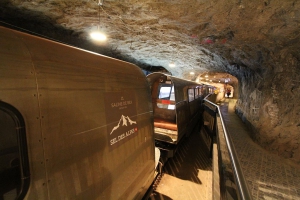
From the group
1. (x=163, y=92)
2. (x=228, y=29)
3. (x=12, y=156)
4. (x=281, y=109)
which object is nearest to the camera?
(x=12, y=156)

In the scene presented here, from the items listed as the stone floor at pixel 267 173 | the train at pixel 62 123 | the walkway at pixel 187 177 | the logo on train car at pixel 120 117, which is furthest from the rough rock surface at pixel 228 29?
the train at pixel 62 123

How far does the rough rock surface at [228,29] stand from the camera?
4.55 m

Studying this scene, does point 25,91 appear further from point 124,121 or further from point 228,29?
point 228,29

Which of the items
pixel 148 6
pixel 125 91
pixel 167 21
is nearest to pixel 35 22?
pixel 148 6

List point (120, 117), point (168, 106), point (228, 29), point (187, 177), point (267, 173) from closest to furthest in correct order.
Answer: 1. point (120, 117)
2. point (187, 177)
3. point (267, 173)
4. point (228, 29)
5. point (168, 106)

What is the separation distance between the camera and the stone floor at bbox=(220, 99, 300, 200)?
403 centimetres

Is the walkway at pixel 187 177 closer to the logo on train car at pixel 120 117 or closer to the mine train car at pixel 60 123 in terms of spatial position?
the mine train car at pixel 60 123

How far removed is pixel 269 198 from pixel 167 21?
687 cm

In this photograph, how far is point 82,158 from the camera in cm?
149

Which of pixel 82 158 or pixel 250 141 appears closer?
pixel 82 158

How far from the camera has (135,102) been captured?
2.62 m

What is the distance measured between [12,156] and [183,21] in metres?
6.34

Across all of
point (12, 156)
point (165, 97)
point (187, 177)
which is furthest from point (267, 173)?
point (12, 156)

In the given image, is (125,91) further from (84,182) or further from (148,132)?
(84,182)
